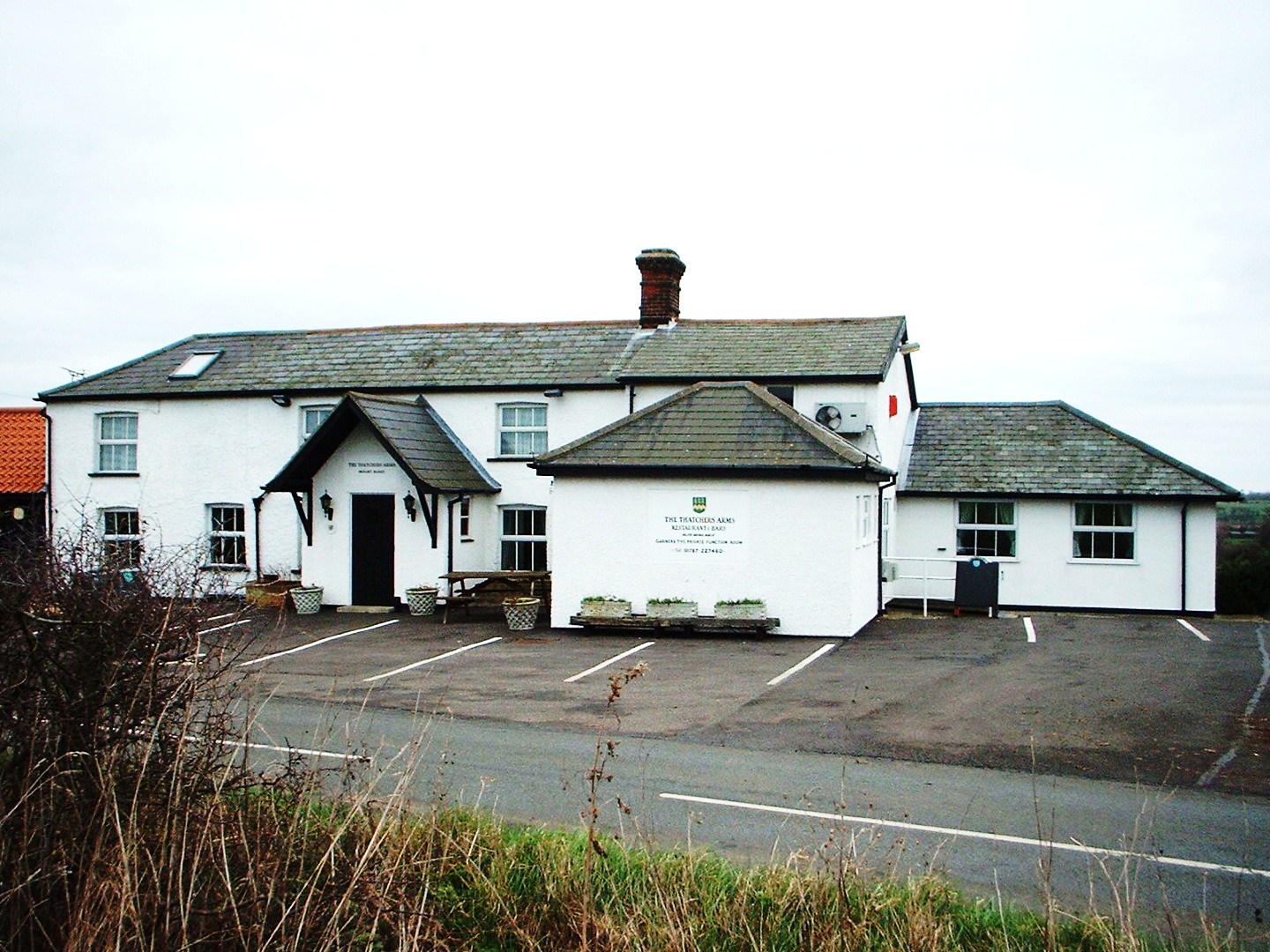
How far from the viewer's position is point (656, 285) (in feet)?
89.3

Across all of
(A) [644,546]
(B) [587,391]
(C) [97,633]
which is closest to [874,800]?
(C) [97,633]

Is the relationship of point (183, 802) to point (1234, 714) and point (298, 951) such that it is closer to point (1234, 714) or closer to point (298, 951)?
point (298, 951)

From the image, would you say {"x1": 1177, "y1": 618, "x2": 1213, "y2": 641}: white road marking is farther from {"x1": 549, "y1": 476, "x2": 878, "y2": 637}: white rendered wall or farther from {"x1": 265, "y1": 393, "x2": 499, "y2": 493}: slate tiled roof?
{"x1": 265, "y1": 393, "x2": 499, "y2": 493}: slate tiled roof

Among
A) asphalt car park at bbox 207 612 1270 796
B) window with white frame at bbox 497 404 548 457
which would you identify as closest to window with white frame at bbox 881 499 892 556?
asphalt car park at bbox 207 612 1270 796

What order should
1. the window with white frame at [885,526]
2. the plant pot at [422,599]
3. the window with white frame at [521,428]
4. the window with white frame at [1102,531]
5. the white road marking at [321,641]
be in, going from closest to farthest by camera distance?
the white road marking at [321,641]
the plant pot at [422,599]
the window with white frame at [885,526]
the window with white frame at [1102,531]
the window with white frame at [521,428]

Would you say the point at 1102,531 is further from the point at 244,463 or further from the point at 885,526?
the point at 244,463

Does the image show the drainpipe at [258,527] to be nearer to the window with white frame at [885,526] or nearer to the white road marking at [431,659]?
the white road marking at [431,659]

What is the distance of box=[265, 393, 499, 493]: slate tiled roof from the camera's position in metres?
23.1

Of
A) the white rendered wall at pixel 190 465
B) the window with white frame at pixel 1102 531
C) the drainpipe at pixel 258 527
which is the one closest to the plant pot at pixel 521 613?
the white rendered wall at pixel 190 465

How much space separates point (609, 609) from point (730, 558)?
92.7 inches

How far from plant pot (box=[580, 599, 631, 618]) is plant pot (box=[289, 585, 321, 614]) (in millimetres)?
6821

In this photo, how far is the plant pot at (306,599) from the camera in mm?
23719

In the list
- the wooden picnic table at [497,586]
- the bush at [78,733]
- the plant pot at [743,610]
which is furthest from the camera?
the wooden picnic table at [497,586]

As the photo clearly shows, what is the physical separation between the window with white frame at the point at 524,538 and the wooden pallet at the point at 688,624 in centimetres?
541
